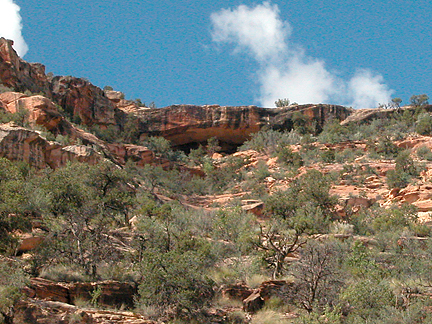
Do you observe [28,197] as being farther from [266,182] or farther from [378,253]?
[266,182]

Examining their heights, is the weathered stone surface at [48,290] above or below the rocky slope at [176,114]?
below

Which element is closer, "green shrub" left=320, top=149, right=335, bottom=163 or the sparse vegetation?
the sparse vegetation

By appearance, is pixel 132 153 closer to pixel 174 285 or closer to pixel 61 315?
pixel 174 285

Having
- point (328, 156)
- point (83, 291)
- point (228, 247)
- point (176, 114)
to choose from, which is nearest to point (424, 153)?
point (328, 156)

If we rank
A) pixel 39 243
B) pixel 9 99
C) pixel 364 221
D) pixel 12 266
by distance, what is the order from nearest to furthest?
pixel 12 266, pixel 39 243, pixel 364 221, pixel 9 99

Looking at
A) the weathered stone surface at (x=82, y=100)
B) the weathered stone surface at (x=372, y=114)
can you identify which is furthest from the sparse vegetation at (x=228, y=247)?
the weathered stone surface at (x=372, y=114)

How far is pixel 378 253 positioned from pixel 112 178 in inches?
433

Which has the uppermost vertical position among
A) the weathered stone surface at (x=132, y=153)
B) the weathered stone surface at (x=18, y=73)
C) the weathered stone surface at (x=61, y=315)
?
the weathered stone surface at (x=18, y=73)

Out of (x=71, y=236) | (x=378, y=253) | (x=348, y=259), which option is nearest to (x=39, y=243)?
(x=71, y=236)

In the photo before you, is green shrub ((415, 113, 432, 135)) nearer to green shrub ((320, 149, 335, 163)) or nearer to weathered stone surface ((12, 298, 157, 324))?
green shrub ((320, 149, 335, 163))

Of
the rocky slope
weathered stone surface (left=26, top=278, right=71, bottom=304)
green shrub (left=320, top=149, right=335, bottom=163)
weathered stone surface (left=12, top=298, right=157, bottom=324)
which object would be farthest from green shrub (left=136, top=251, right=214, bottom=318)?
the rocky slope

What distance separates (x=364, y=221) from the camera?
28516 millimetres

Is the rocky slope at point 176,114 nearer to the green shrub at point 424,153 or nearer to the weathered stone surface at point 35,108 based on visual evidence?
the weathered stone surface at point 35,108

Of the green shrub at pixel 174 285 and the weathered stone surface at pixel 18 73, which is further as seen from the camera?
the weathered stone surface at pixel 18 73
